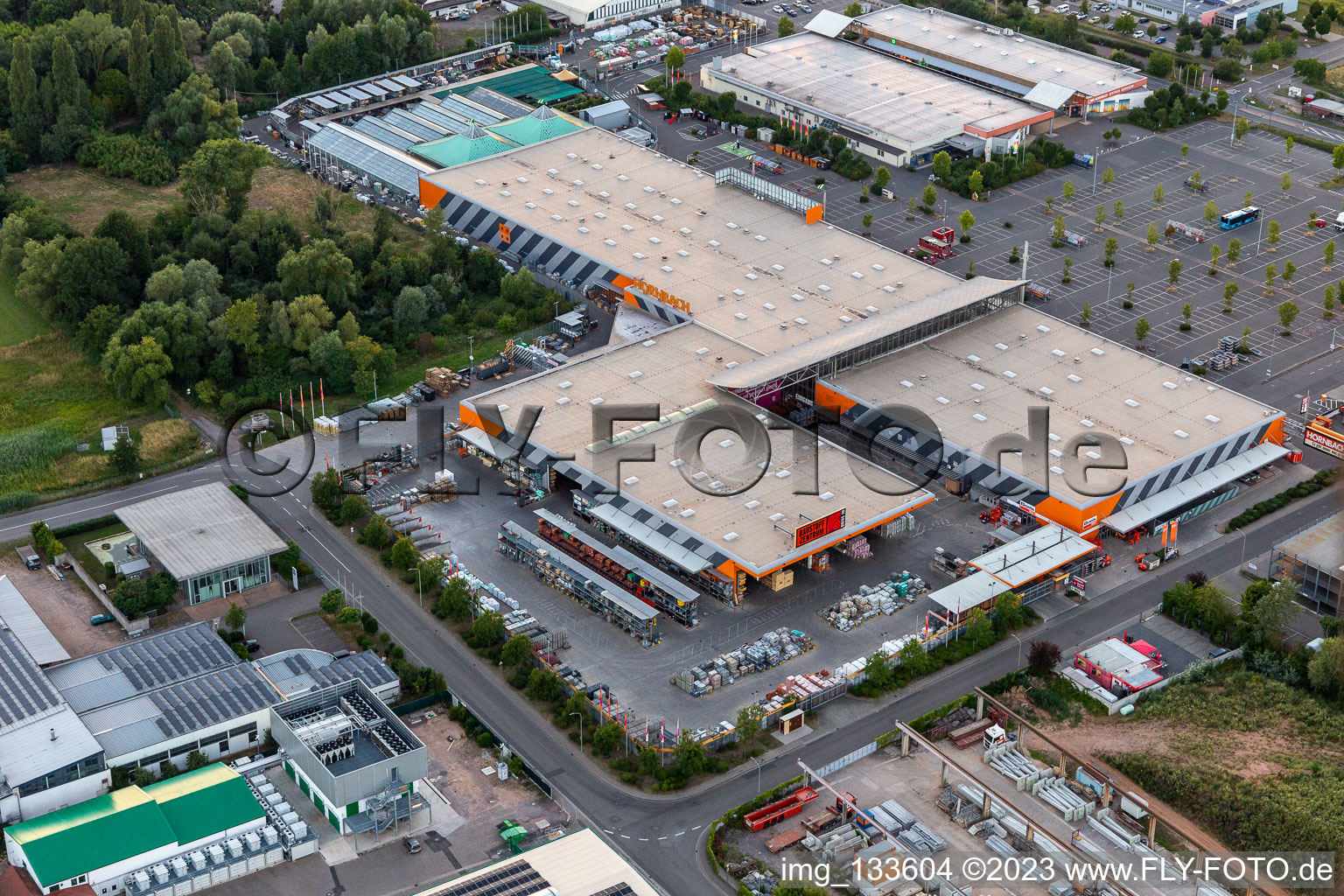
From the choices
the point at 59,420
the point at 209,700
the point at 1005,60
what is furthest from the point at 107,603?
the point at 1005,60

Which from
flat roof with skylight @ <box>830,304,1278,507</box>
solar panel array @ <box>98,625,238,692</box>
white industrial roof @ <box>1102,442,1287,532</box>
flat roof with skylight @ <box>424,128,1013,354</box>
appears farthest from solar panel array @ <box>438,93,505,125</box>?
white industrial roof @ <box>1102,442,1287,532</box>

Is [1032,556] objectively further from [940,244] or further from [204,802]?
[204,802]

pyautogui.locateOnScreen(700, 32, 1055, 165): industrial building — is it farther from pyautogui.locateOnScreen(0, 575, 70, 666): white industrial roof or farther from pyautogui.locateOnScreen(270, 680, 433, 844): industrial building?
pyautogui.locateOnScreen(0, 575, 70, 666): white industrial roof

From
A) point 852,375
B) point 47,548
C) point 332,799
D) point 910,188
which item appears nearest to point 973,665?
point 852,375

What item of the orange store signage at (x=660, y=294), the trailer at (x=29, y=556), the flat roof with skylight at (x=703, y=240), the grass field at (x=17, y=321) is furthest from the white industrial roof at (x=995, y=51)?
the trailer at (x=29, y=556)

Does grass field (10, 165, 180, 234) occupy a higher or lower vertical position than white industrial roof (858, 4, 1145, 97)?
lower

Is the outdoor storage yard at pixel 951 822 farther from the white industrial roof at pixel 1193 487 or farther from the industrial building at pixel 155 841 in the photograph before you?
the industrial building at pixel 155 841

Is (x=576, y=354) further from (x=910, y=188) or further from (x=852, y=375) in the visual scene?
(x=910, y=188)
